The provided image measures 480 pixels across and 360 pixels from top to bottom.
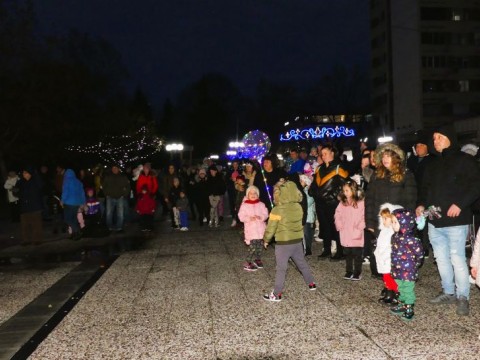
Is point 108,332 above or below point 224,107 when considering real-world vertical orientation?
below

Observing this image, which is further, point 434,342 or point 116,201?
point 116,201

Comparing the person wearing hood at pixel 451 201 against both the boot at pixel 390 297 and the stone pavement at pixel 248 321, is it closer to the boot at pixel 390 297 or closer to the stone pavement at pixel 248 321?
the stone pavement at pixel 248 321

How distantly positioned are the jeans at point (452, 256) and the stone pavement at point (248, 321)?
287 mm

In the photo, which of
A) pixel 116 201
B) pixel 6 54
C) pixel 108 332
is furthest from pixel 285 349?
pixel 6 54

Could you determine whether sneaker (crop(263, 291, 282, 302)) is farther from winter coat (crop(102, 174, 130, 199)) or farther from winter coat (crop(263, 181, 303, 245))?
winter coat (crop(102, 174, 130, 199))

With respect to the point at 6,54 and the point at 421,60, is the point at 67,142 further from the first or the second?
the point at 421,60

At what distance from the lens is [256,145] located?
50.2 feet

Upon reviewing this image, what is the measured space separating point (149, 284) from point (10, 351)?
2911 mm

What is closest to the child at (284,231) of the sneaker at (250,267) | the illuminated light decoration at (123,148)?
the sneaker at (250,267)

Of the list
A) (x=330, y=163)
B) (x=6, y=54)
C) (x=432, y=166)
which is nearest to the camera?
(x=432, y=166)

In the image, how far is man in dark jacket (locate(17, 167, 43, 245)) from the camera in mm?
12992

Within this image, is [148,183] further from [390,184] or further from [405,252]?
[405,252]

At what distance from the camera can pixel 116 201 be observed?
15.0 metres

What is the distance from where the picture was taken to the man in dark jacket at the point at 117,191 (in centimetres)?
1484
